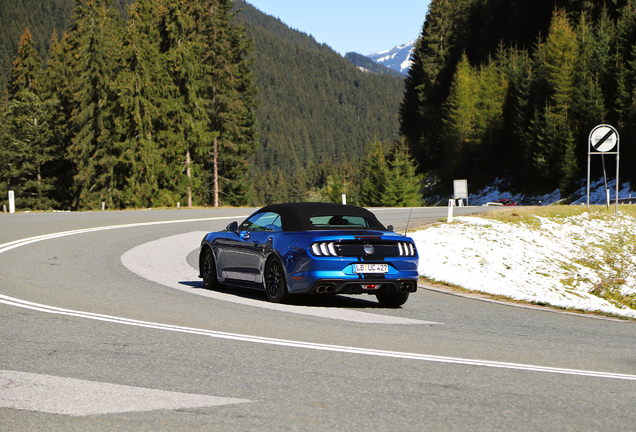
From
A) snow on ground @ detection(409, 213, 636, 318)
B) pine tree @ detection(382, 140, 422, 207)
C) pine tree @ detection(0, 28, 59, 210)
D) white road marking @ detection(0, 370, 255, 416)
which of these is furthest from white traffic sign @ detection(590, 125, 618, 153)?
pine tree @ detection(0, 28, 59, 210)

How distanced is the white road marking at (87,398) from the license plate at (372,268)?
14.1 ft

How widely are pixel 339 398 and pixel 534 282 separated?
35.0ft

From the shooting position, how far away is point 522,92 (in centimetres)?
6856

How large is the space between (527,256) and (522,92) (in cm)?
5506

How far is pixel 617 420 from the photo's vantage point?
4.19 metres

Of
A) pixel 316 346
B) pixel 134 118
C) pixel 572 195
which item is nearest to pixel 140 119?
pixel 134 118

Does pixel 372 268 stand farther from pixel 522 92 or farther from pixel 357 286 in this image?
pixel 522 92

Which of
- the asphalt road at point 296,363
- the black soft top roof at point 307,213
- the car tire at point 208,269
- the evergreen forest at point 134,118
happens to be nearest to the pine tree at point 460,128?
the evergreen forest at point 134,118

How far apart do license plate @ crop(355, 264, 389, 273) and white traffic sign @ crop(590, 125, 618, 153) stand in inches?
666

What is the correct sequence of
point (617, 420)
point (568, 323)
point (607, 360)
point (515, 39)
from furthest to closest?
point (515, 39) < point (568, 323) < point (607, 360) < point (617, 420)

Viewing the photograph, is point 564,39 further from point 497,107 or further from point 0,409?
point 0,409

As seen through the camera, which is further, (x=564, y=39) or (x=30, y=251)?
(x=564, y=39)

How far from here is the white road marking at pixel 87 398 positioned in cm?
434

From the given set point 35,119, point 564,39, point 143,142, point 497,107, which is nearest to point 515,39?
point 497,107
